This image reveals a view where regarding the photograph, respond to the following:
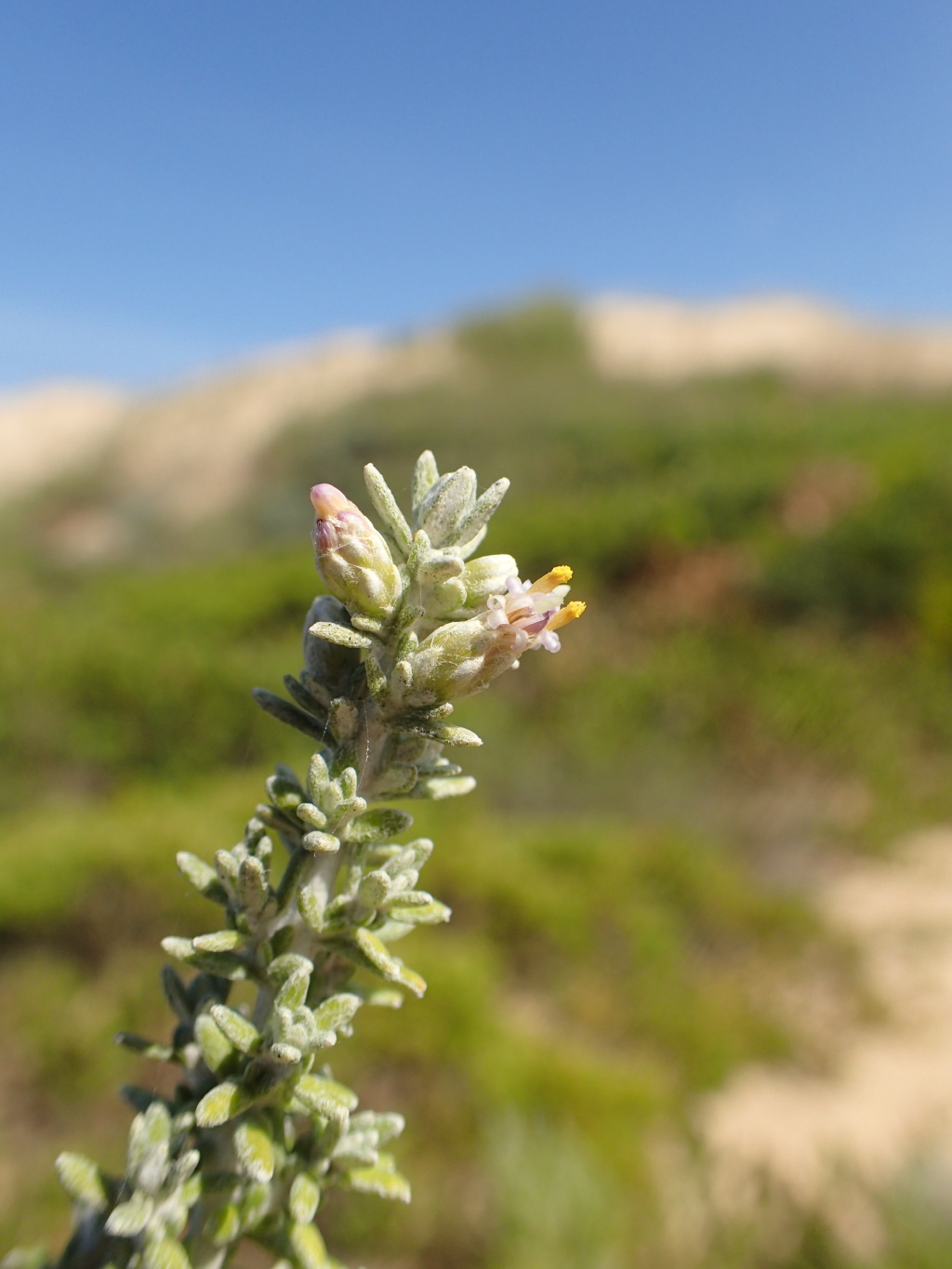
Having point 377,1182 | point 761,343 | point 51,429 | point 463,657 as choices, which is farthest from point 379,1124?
point 51,429

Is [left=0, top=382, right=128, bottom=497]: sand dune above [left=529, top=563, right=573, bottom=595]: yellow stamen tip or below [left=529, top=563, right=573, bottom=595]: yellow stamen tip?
above

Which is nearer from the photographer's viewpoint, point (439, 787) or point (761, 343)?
point (439, 787)

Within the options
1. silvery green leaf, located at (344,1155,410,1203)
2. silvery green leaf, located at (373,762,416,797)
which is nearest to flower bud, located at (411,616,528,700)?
silvery green leaf, located at (373,762,416,797)

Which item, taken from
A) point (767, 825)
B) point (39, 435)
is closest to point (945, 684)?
point (767, 825)

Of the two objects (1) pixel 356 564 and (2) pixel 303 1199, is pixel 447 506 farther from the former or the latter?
(2) pixel 303 1199

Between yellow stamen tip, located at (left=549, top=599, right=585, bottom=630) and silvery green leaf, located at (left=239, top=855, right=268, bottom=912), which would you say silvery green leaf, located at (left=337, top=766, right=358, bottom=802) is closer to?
silvery green leaf, located at (left=239, top=855, right=268, bottom=912)

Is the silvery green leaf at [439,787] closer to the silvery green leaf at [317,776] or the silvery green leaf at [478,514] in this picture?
the silvery green leaf at [317,776]
